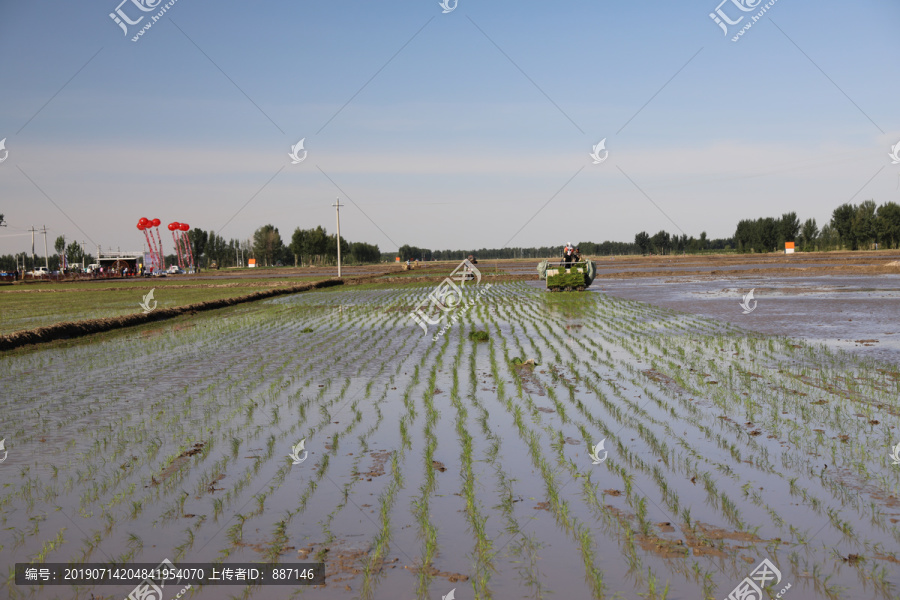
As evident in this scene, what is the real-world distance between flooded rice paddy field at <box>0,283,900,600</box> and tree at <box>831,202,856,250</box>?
11199 centimetres

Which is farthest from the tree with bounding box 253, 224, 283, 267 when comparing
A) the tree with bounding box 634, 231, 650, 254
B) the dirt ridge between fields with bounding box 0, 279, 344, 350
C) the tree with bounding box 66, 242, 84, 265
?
the dirt ridge between fields with bounding box 0, 279, 344, 350

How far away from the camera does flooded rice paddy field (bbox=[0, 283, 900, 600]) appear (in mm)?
4828

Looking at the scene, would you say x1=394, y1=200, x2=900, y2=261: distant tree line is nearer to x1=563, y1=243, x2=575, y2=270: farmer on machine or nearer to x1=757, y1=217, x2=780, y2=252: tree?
x1=757, y1=217, x2=780, y2=252: tree

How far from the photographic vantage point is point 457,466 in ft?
23.5

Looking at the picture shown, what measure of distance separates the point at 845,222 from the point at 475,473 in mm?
122777

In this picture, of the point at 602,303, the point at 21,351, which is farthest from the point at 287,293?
the point at 21,351

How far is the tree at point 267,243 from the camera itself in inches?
6393

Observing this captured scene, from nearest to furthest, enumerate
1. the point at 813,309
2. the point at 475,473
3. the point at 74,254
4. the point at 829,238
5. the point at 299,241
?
the point at 475,473
the point at 813,309
the point at 829,238
the point at 299,241
the point at 74,254

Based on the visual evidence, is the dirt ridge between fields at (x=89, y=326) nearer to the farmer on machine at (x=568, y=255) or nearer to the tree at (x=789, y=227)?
the farmer on machine at (x=568, y=255)

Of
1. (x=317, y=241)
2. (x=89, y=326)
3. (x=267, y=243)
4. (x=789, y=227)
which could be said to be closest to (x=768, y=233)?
(x=789, y=227)

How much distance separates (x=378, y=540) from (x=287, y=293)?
39391mm

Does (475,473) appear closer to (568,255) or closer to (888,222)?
(568,255)

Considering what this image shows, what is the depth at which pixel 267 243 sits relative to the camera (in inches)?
6393

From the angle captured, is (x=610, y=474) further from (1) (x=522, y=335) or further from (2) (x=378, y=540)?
(1) (x=522, y=335)
